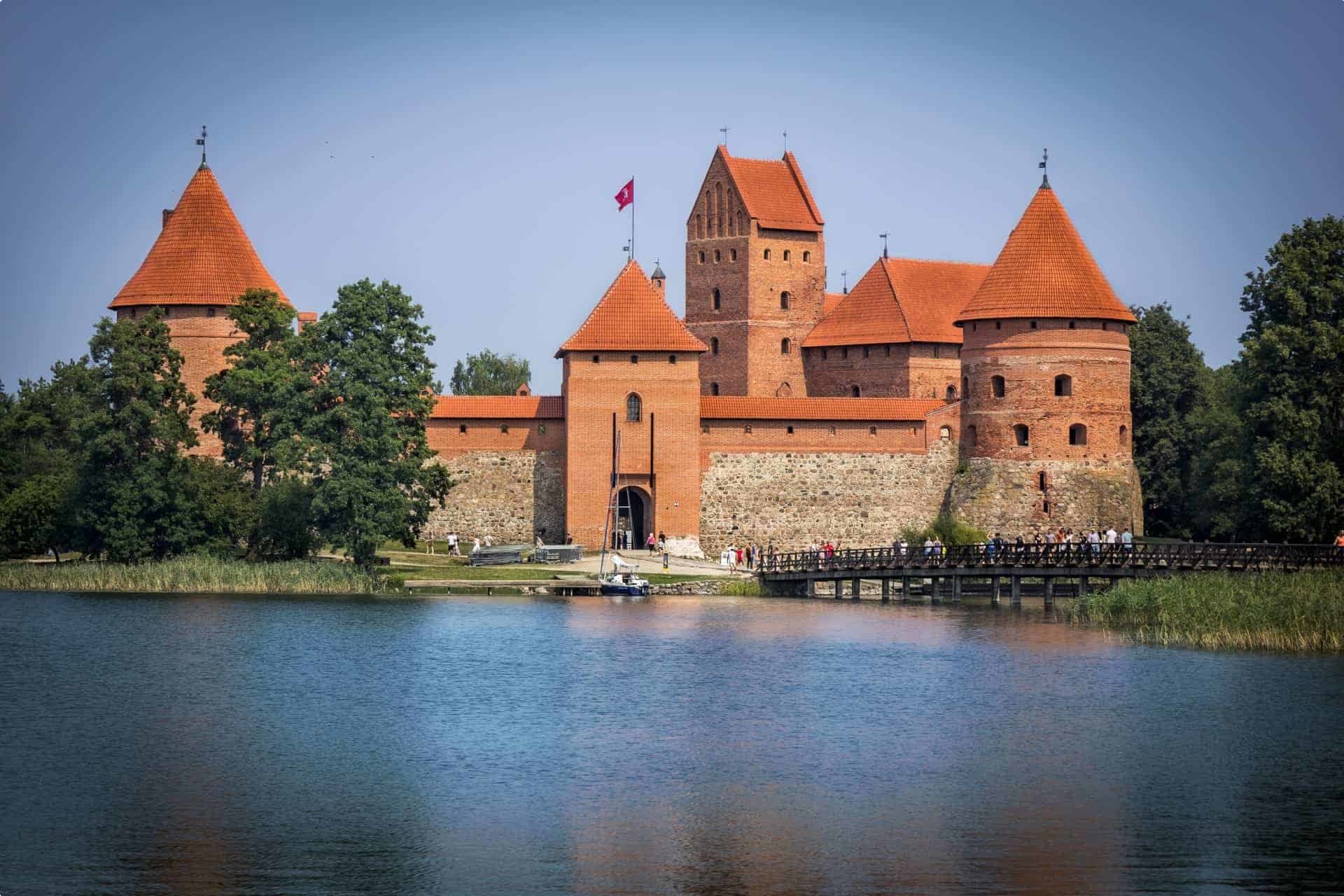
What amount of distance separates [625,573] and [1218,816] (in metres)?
20.7

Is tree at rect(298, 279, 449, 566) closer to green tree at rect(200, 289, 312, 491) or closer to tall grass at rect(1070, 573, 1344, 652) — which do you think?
green tree at rect(200, 289, 312, 491)

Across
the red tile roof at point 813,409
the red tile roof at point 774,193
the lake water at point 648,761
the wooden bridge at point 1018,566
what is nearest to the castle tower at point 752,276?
the red tile roof at point 774,193

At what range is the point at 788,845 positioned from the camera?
53.3 feet

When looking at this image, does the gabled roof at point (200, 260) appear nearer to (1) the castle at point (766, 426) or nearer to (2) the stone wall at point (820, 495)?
(1) the castle at point (766, 426)

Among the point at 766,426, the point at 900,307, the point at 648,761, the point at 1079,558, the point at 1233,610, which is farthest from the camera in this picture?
the point at 900,307

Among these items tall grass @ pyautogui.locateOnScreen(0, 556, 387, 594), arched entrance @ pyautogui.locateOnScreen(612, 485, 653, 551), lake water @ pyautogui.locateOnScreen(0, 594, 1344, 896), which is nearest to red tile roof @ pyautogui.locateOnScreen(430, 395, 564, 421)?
arched entrance @ pyautogui.locateOnScreen(612, 485, 653, 551)

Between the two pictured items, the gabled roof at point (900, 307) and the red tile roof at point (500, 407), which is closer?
the red tile roof at point (500, 407)

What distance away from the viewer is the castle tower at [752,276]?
49975 millimetres

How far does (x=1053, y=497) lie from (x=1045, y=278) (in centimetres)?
487

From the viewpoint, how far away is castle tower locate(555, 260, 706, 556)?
4166cm

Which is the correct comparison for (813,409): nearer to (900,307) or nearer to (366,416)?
(900,307)

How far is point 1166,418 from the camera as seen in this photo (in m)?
50.1

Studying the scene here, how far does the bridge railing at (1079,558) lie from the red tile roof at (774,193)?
1338 cm

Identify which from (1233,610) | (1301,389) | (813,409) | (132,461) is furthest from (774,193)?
(1233,610)
